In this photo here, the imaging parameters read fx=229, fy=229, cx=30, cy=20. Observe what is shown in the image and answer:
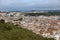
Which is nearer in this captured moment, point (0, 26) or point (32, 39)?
point (32, 39)

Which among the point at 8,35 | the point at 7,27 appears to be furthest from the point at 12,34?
the point at 7,27

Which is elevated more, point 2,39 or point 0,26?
point 2,39

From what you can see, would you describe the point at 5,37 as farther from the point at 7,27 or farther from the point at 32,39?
the point at 7,27

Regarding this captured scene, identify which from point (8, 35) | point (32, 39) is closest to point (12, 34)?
point (8, 35)

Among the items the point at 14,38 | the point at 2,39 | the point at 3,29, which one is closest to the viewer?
the point at 2,39

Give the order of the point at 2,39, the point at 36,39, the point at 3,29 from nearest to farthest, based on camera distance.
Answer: the point at 2,39 < the point at 36,39 < the point at 3,29

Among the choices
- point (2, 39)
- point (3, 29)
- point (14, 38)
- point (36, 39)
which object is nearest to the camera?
point (2, 39)

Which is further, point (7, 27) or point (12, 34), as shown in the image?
point (7, 27)

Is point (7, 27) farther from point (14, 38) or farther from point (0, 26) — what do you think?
point (14, 38)

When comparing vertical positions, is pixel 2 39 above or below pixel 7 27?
above
